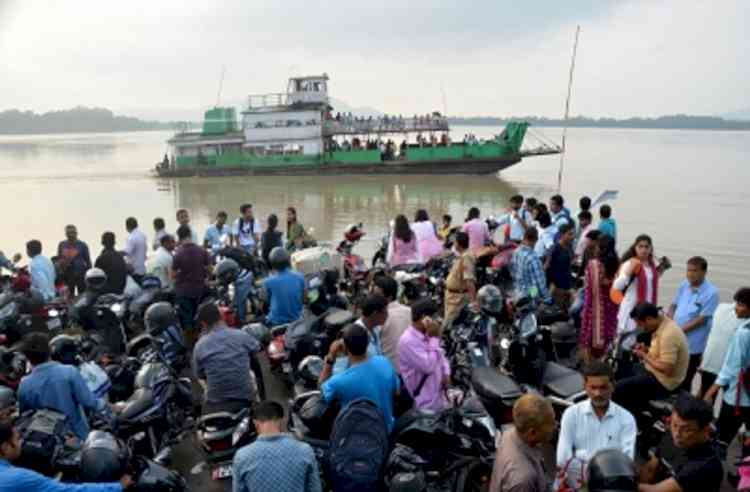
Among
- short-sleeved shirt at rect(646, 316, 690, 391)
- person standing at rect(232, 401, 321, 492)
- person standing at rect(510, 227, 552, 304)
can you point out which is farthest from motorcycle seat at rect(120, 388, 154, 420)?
person standing at rect(510, 227, 552, 304)

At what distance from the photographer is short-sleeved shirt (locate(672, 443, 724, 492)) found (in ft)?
8.27

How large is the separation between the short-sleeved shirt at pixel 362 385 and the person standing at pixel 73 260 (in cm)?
607

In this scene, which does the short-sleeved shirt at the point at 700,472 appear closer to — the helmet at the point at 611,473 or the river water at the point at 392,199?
the helmet at the point at 611,473

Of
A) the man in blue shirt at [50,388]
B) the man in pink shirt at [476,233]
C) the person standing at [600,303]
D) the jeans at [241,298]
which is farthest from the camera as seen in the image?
the man in pink shirt at [476,233]

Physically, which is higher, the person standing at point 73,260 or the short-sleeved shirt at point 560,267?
the short-sleeved shirt at point 560,267

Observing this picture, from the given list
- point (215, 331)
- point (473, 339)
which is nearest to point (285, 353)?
point (215, 331)

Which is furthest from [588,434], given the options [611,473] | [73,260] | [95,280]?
[73,260]

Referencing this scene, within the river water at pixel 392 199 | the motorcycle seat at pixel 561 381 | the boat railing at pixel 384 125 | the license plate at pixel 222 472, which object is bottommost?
the river water at pixel 392 199

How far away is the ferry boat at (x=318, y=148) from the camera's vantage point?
100ft

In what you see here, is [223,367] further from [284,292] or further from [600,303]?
[600,303]

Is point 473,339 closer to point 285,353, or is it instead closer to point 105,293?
point 285,353

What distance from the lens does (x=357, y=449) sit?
9.83 ft

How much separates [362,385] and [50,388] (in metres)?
1.82

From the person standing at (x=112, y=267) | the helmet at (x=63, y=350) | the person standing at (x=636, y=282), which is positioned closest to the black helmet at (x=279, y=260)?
the helmet at (x=63, y=350)
